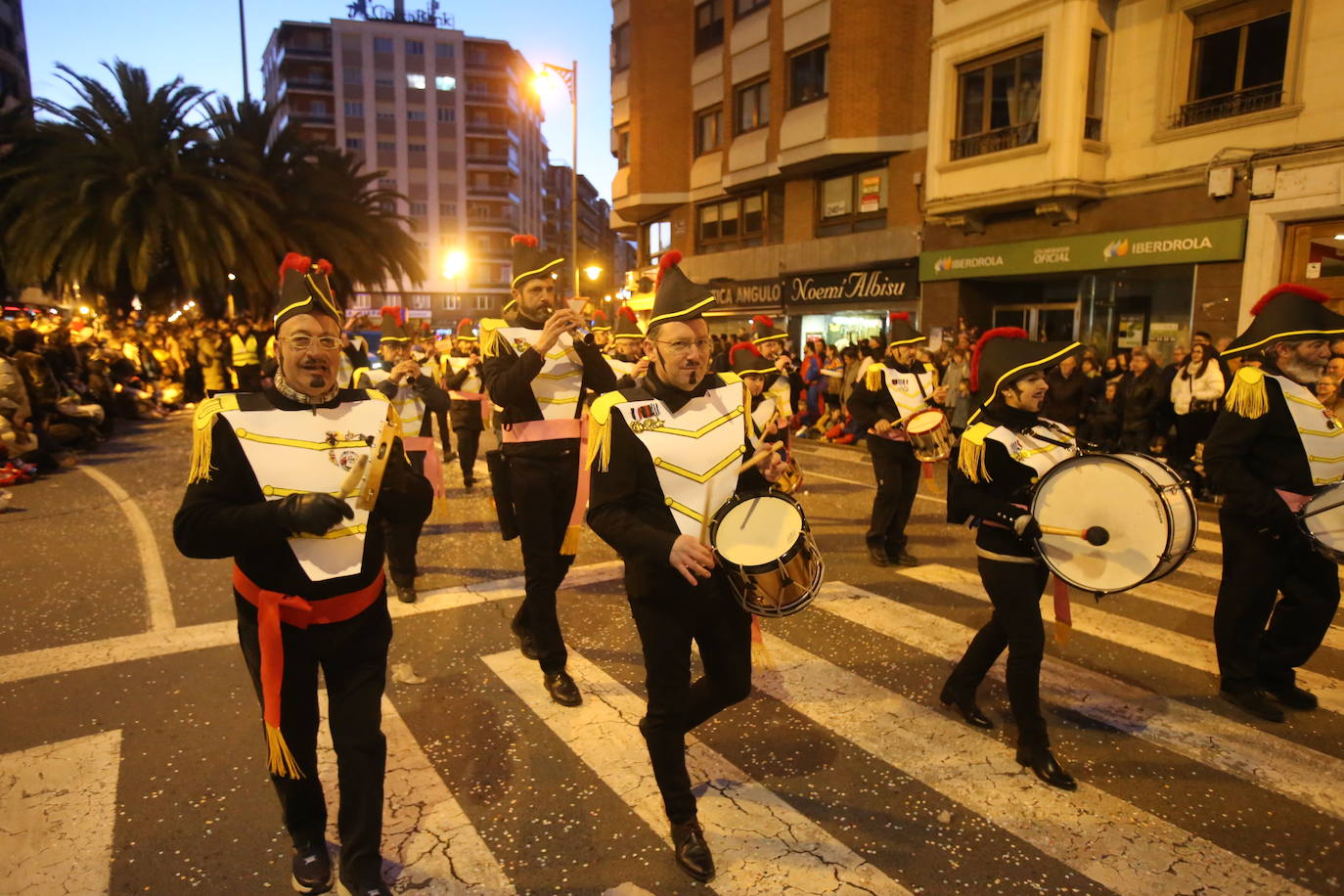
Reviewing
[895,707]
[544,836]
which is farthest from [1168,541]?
[544,836]

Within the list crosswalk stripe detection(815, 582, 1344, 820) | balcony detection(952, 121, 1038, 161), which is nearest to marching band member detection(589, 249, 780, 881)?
crosswalk stripe detection(815, 582, 1344, 820)

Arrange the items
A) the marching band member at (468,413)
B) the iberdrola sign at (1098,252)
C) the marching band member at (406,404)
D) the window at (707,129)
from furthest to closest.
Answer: the window at (707,129) < the iberdrola sign at (1098,252) < the marching band member at (468,413) < the marching band member at (406,404)

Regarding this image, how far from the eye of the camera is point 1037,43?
656 inches

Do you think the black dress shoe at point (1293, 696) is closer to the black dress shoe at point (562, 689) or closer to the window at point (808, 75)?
the black dress shoe at point (562, 689)

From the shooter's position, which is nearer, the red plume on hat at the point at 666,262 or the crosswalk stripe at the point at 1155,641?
the red plume on hat at the point at 666,262

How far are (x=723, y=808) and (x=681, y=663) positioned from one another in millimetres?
894

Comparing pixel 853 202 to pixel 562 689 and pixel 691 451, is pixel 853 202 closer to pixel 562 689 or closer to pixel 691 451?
pixel 562 689

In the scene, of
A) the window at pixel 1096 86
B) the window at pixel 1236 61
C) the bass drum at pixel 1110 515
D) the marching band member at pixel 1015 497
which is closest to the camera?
the bass drum at pixel 1110 515

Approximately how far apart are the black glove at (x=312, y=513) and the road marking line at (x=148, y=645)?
11.9ft

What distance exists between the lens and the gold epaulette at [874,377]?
731 cm

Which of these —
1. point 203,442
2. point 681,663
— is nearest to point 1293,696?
point 681,663

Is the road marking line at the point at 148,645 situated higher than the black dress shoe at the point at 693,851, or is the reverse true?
the black dress shoe at the point at 693,851

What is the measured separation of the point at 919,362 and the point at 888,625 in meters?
2.86

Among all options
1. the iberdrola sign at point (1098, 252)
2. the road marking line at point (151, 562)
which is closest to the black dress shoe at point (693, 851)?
the road marking line at point (151, 562)
